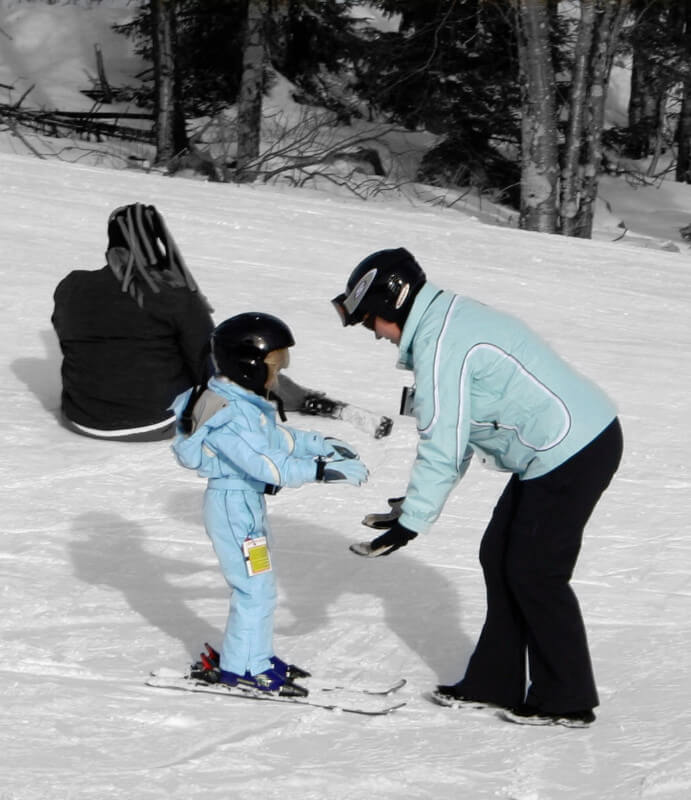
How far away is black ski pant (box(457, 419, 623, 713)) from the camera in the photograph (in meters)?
3.57

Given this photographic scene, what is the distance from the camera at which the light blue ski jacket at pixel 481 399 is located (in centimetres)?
342

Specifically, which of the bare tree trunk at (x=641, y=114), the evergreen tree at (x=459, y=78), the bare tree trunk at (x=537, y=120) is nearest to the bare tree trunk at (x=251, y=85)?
the evergreen tree at (x=459, y=78)

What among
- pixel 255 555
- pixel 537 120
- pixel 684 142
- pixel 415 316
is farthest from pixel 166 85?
pixel 415 316

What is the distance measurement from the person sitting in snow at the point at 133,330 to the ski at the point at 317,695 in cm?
234

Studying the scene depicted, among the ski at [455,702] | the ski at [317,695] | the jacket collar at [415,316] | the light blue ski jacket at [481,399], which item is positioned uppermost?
the jacket collar at [415,316]

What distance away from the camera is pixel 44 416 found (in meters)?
6.95

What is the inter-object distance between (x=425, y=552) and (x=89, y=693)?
Result: 5.98 feet

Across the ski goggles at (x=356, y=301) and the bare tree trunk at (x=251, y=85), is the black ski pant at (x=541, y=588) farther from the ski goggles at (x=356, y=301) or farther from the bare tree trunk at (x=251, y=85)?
the bare tree trunk at (x=251, y=85)

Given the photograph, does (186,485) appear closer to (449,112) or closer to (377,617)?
(377,617)

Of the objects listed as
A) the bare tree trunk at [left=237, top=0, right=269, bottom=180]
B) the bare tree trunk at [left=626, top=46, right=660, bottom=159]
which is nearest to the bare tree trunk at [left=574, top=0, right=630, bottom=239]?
the bare tree trunk at [left=237, top=0, right=269, bottom=180]

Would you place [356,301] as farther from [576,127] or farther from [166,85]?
[166,85]

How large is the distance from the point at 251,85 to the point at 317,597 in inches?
584

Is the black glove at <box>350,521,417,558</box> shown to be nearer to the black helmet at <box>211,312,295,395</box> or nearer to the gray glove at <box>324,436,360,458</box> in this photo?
the gray glove at <box>324,436,360,458</box>

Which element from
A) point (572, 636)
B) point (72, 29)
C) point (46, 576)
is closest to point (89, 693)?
point (46, 576)
